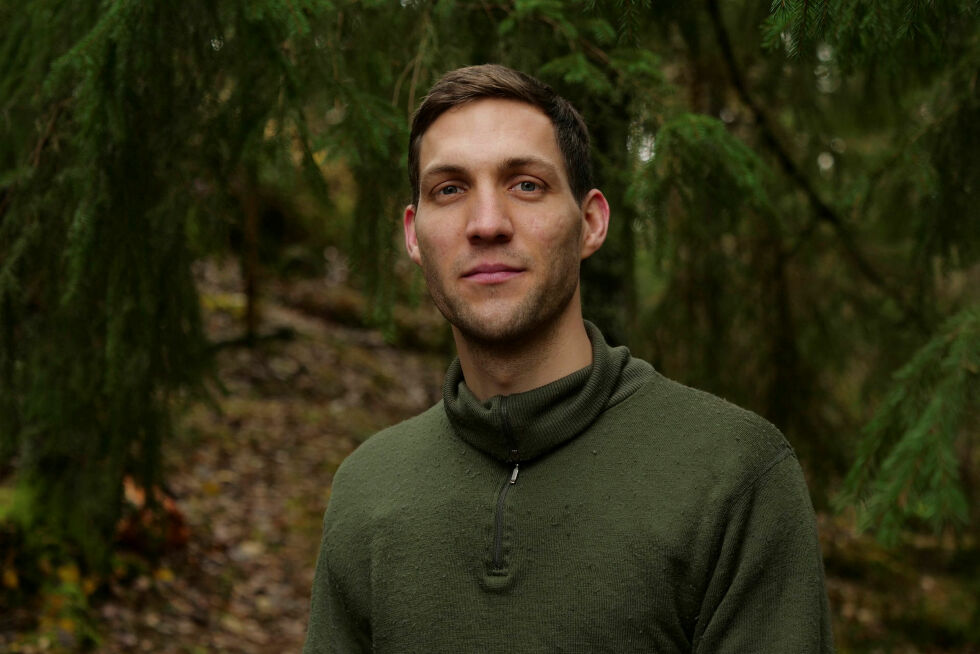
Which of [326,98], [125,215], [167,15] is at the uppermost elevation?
[167,15]

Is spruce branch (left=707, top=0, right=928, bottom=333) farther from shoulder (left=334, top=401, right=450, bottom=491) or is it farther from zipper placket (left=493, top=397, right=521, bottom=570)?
zipper placket (left=493, top=397, right=521, bottom=570)

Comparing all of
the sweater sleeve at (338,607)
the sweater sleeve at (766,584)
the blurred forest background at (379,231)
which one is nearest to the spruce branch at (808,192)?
the blurred forest background at (379,231)

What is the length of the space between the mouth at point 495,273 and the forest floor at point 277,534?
2184mm

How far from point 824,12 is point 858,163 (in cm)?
489

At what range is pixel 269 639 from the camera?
5426 mm

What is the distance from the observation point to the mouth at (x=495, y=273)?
1935 millimetres

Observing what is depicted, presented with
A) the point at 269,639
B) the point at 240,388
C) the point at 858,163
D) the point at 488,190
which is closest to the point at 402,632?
the point at 488,190

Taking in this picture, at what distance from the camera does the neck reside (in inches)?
78.0

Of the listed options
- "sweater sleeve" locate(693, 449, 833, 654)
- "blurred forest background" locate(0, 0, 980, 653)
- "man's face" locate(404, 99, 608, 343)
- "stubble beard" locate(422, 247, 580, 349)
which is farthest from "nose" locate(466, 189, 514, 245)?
"sweater sleeve" locate(693, 449, 833, 654)

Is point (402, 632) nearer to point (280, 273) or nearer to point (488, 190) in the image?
point (488, 190)

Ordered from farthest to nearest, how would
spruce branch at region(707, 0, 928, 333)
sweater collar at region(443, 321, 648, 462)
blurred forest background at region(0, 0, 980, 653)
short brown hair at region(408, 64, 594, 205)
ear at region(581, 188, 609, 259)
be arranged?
spruce branch at region(707, 0, 928, 333) < blurred forest background at region(0, 0, 980, 653) < ear at region(581, 188, 609, 259) < short brown hair at region(408, 64, 594, 205) < sweater collar at region(443, 321, 648, 462)

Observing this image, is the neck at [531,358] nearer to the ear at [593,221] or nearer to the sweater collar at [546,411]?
the sweater collar at [546,411]

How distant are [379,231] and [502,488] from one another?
1.42 metres

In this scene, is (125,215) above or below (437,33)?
below
